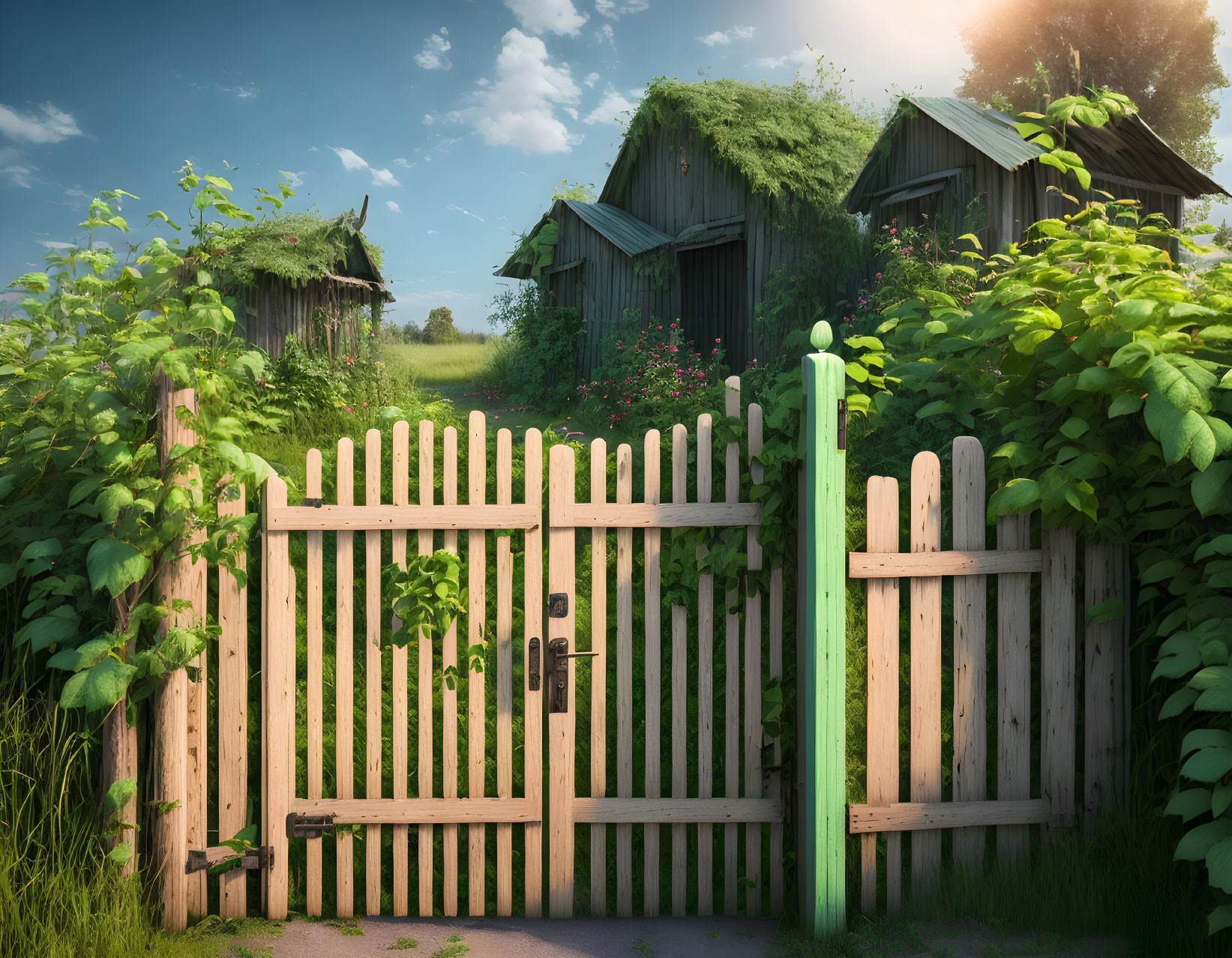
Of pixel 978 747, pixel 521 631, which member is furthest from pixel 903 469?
pixel 521 631

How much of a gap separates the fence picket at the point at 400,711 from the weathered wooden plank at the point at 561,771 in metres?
0.66

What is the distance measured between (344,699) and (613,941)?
5.21 ft

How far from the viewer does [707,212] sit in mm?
13688

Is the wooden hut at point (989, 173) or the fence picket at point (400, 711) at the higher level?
the wooden hut at point (989, 173)

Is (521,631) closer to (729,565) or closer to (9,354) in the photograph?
(729,565)

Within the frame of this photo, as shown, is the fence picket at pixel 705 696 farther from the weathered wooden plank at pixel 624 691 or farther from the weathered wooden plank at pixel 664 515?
the weathered wooden plank at pixel 624 691

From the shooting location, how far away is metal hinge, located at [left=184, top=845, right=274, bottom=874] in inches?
144

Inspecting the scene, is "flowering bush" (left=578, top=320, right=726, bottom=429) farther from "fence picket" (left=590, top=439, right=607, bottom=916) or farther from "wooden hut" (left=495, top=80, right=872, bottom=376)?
"fence picket" (left=590, top=439, right=607, bottom=916)

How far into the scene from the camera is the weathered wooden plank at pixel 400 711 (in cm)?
375

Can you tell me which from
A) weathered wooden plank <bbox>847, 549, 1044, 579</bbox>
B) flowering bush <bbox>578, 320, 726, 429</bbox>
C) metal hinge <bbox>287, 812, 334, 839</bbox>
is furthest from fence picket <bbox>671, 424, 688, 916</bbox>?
flowering bush <bbox>578, 320, 726, 429</bbox>

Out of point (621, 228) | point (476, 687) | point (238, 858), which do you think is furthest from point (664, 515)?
point (621, 228)

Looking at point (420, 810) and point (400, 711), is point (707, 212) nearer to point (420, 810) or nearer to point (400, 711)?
point (400, 711)

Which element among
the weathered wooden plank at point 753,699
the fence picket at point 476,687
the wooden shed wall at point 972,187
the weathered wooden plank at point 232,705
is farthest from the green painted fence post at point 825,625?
the wooden shed wall at point 972,187

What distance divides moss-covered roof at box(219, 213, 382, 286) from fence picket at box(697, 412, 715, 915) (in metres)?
9.42
